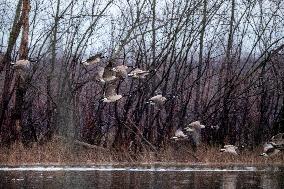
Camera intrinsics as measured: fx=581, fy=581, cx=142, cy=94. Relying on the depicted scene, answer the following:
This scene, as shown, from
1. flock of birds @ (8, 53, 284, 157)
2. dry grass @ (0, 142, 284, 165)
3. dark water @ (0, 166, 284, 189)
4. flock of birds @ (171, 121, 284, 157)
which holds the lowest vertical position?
dark water @ (0, 166, 284, 189)

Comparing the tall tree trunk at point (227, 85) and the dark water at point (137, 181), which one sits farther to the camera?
the tall tree trunk at point (227, 85)

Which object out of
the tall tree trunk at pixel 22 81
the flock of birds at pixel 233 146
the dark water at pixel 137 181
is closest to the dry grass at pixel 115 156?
the flock of birds at pixel 233 146

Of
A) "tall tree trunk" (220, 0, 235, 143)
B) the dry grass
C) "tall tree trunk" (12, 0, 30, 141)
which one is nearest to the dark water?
the dry grass

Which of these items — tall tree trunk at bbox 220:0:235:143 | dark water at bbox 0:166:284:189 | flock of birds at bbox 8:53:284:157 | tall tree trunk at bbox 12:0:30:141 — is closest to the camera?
dark water at bbox 0:166:284:189

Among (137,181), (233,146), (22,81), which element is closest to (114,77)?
(137,181)

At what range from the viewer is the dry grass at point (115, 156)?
16.5 m

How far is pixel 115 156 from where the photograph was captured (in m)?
17.9

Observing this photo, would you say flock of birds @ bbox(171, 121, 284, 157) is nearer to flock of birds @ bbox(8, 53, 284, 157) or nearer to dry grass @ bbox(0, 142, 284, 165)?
flock of birds @ bbox(8, 53, 284, 157)

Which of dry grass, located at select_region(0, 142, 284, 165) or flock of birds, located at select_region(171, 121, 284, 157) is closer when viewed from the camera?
flock of birds, located at select_region(171, 121, 284, 157)

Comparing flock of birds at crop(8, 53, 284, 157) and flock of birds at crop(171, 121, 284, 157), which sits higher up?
flock of birds at crop(8, 53, 284, 157)

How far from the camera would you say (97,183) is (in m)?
10.6

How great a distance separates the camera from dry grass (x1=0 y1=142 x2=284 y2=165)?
650 inches

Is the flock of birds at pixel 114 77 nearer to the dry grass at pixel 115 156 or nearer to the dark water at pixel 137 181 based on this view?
the dry grass at pixel 115 156

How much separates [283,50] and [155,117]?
20.1ft
